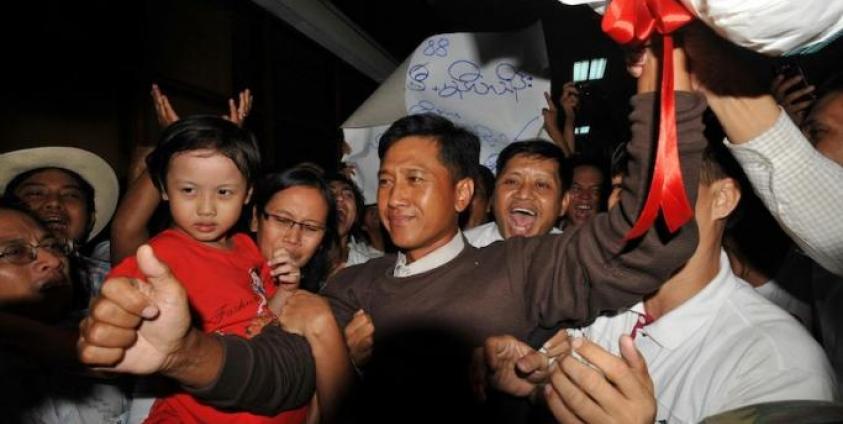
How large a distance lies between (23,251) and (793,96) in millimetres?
3269

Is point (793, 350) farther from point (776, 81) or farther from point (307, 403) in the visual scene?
point (776, 81)

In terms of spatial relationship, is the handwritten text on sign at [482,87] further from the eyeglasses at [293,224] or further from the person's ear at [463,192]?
the person's ear at [463,192]

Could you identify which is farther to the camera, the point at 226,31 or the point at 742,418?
the point at 226,31

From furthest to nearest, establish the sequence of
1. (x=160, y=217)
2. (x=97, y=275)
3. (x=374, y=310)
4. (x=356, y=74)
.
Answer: (x=356, y=74) → (x=160, y=217) → (x=97, y=275) → (x=374, y=310)

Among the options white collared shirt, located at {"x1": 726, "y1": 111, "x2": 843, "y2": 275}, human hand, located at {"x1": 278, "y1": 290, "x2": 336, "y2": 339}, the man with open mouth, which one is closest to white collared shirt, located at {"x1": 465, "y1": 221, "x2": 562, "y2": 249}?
the man with open mouth

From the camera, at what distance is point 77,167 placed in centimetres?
263

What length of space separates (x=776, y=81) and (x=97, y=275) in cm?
337

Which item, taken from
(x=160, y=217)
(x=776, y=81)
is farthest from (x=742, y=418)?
(x=160, y=217)

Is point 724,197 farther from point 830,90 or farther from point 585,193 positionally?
point 585,193

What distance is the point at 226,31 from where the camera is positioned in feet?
16.0

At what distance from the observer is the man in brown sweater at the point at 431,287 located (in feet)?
3.58

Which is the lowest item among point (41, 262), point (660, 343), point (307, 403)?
point (307, 403)

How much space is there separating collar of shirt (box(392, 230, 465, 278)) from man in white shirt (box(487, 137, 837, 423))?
1.65 feet

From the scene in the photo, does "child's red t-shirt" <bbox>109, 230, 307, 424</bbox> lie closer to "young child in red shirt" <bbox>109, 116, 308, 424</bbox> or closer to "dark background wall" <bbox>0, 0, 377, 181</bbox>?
"young child in red shirt" <bbox>109, 116, 308, 424</bbox>
